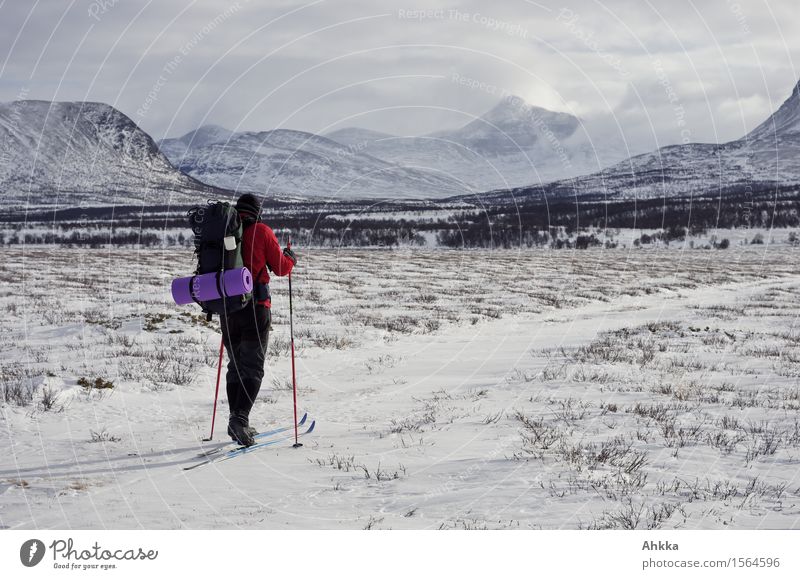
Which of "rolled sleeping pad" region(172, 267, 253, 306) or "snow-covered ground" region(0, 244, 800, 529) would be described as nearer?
"snow-covered ground" region(0, 244, 800, 529)

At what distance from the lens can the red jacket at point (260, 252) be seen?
6.79m

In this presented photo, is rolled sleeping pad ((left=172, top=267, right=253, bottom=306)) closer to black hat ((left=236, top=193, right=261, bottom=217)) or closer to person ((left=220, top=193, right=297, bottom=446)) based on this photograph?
person ((left=220, top=193, right=297, bottom=446))

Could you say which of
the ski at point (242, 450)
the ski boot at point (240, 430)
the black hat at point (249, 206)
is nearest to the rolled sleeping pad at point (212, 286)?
the black hat at point (249, 206)

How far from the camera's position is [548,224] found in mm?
89625

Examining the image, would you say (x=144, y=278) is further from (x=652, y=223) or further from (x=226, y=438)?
(x=652, y=223)

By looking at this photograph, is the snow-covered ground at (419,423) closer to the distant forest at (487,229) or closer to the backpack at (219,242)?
the backpack at (219,242)

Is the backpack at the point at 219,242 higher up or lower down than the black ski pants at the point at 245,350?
higher up

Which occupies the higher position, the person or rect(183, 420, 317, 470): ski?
the person

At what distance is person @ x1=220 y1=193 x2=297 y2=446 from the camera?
22.3 feet
